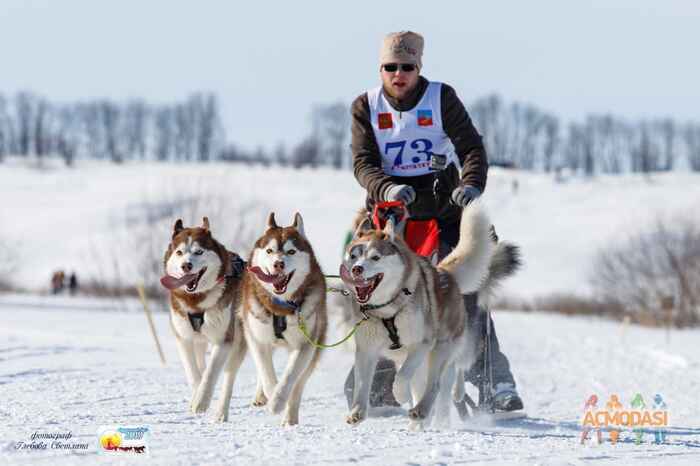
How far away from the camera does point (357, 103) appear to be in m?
5.57

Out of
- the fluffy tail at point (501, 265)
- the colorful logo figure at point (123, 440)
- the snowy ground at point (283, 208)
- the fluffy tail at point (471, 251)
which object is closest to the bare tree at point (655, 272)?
the snowy ground at point (283, 208)

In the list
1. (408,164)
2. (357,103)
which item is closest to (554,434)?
(408,164)

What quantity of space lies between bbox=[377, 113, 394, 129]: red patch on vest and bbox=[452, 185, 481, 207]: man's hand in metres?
0.54

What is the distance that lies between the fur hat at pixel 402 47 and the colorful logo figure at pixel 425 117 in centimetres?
26

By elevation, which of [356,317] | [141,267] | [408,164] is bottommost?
[141,267]

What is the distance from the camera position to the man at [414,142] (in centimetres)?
539

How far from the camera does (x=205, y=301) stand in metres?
5.23

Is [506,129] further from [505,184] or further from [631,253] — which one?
[631,253]

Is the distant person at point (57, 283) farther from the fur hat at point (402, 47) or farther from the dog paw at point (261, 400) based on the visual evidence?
the fur hat at point (402, 47)

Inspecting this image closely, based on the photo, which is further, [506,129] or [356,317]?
[506,129]

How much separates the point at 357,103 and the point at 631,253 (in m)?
31.4

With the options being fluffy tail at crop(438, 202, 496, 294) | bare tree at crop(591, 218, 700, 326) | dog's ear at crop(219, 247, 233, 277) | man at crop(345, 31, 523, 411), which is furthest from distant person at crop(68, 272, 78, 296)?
fluffy tail at crop(438, 202, 496, 294)

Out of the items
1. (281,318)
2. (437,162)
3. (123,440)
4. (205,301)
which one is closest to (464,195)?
(437,162)

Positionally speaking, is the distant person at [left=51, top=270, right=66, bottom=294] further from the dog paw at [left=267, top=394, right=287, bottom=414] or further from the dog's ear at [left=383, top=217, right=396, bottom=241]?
the dog's ear at [left=383, top=217, right=396, bottom=241]
